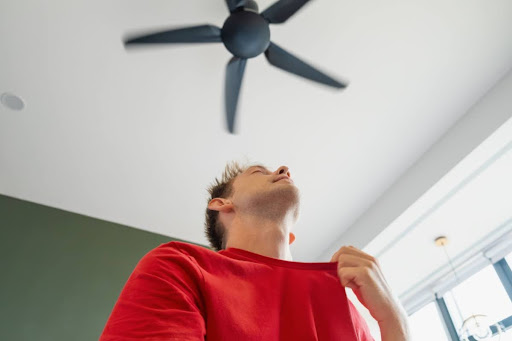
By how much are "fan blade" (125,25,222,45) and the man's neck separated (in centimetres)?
120

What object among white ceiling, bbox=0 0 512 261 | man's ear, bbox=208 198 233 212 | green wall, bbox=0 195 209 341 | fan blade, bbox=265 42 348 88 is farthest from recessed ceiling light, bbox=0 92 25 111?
man's ear, bbox=208 198 233 212

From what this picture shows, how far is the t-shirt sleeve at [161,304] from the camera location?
68 cm

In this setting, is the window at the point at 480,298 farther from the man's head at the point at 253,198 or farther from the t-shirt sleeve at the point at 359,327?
the t-shirt sleeve at the point at 359,327

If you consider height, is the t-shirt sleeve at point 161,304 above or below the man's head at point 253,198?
below

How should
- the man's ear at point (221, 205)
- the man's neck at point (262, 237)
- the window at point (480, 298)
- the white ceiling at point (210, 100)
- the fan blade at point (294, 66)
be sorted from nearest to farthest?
the man's neck at point (262, 237) < the man's ear at point (221, 205) < the fan blade at point (294, 66) < the white ceiling at point (210, 100) < the window at point (480, 298)

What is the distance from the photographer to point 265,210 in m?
1.35

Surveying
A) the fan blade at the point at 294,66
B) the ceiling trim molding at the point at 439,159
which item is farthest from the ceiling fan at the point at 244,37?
the ceiling trim molding at the point at 439,159

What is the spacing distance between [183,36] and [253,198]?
115 centimetres

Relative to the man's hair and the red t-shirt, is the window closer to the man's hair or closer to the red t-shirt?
the man's hair

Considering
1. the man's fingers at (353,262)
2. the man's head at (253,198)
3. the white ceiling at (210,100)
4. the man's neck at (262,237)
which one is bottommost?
the man's fingers at (353,262)

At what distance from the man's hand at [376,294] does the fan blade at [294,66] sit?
5.21 feet

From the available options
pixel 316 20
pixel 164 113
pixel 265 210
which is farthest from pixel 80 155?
pixel 265 210

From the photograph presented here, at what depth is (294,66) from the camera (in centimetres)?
240

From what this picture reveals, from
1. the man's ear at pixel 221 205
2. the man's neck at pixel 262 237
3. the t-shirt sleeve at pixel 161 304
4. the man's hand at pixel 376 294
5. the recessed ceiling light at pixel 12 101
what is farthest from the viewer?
the recessed ceiling light at pixel 12 101
